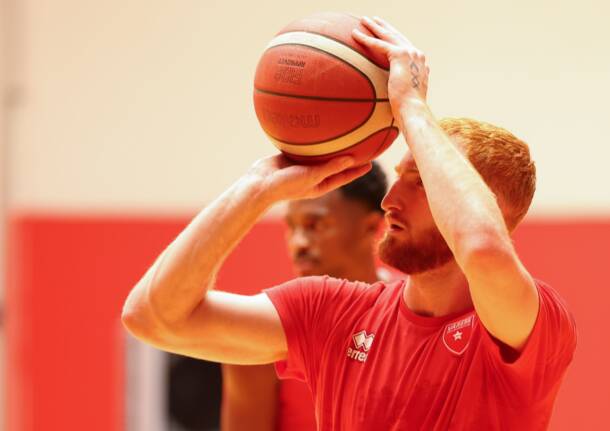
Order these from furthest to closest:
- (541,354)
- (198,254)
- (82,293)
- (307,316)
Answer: (82,293) → (307,316) → (198,254) → (541,354)

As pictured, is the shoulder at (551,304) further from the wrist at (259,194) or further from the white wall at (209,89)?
the white wall at (209,89)

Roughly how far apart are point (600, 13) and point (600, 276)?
128 centimetres

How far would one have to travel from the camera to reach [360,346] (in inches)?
86.8

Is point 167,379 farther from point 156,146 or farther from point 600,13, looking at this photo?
point 600,13

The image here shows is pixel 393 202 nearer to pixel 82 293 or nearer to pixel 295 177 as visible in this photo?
pixel 295 177

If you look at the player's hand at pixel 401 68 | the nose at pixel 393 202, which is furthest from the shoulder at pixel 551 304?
the player's hand at pixel 401 68

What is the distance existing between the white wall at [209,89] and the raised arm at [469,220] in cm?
254

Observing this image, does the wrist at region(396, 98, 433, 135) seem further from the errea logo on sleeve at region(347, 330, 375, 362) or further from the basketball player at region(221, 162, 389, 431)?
the basketball player at region(221, 162, 389, 431)

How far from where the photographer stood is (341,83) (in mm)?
2096

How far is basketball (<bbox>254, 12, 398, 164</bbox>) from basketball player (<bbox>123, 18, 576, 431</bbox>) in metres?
0.04

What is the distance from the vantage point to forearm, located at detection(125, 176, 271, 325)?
2148mm

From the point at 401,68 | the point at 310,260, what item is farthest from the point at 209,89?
the point at 401,68

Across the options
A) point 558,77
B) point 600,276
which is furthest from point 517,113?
point 600,276

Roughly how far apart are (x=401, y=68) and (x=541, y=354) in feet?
2.12
